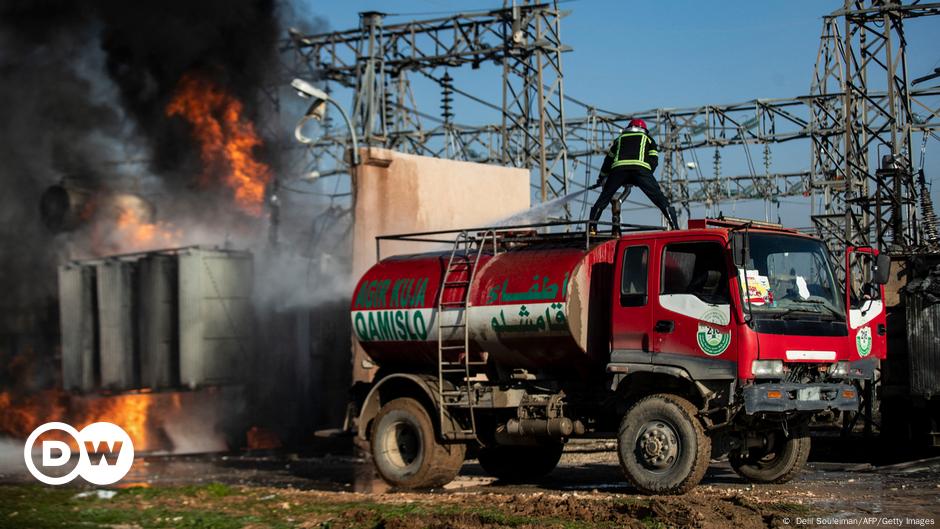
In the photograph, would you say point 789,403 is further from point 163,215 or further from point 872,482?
point 163,215

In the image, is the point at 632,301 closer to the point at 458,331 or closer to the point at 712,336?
the point at 712,336

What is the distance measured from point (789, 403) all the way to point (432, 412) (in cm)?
479

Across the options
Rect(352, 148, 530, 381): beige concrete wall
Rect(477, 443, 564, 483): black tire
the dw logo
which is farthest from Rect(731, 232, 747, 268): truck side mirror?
Rect(352, 148, 530, 381): beige concrete wall

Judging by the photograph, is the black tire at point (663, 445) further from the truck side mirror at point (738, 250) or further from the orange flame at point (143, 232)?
the orange flame at point (143, 232)

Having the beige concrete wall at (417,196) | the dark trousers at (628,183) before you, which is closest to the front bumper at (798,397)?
the dark trousers at (628,183)

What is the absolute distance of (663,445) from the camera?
12.2m

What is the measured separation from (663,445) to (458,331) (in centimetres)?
316

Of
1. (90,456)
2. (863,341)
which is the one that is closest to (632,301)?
(863,341)

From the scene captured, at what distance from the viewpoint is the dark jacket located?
47.5 feet

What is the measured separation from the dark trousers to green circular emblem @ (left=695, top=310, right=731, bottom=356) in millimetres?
2492

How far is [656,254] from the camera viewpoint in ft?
41.5

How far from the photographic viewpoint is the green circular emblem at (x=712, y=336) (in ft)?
39.4

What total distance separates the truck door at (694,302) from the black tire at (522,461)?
3.48 m

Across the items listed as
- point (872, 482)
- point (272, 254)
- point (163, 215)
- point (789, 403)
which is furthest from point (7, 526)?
point (163, 215)
